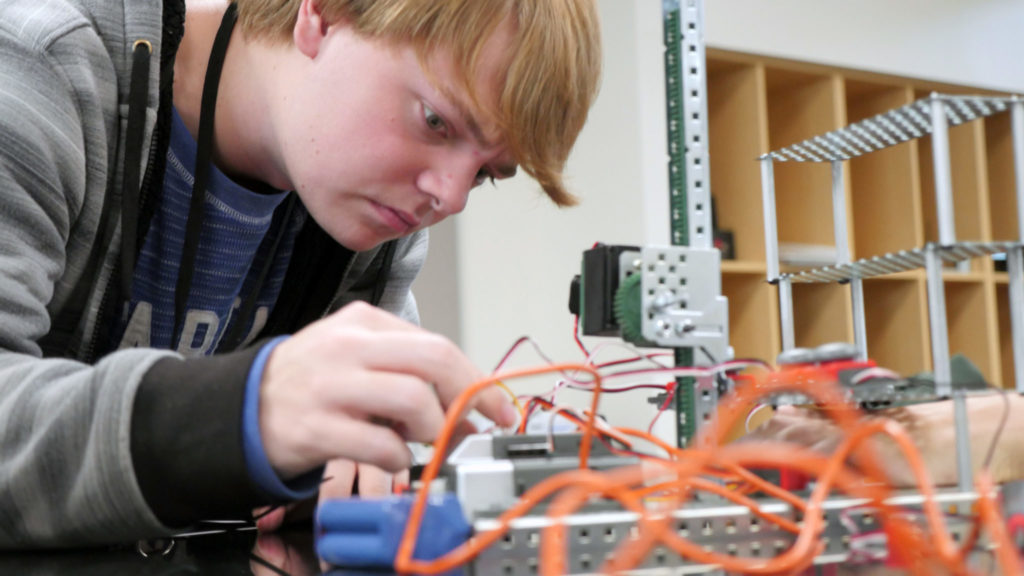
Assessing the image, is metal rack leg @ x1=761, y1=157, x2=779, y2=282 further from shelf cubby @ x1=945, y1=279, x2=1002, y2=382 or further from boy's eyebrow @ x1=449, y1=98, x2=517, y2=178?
shelf cubby @ x1=945, y1=279, x2=1002, y2=382

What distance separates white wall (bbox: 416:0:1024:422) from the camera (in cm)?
251

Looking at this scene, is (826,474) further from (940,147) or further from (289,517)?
A: (289,517)

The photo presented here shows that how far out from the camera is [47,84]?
77 centimetres

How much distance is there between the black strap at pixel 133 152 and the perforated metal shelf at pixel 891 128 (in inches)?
24.8

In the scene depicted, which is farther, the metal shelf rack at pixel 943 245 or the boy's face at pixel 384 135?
the boy's face at pixel 384 135

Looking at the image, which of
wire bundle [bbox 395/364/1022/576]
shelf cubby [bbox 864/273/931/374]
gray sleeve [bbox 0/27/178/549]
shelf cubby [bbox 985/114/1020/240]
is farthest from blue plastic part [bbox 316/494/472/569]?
shelf cubby [bbox 985/114/1020/240]

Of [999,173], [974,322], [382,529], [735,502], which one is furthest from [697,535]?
[999,173]

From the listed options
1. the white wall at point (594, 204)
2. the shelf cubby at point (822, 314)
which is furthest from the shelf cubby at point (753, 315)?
the white wall at point (594, 204)

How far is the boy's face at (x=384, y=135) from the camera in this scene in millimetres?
857

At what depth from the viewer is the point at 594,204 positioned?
8.67 feet

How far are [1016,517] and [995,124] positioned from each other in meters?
3.45

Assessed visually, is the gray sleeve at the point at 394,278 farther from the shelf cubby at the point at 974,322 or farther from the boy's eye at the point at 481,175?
the shelf cubby at the point at 974,322

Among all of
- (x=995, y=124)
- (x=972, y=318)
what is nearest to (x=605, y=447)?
(x=972, y=318)

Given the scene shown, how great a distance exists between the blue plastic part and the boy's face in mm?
499
